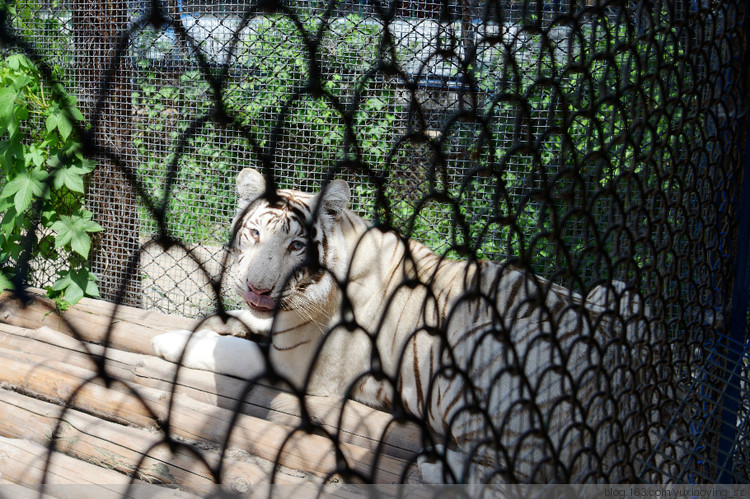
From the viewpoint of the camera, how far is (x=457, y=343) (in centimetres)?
80

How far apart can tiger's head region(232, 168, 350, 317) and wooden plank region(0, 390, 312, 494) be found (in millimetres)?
261

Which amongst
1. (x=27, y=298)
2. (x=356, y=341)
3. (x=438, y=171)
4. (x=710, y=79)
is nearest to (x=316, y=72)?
(x=438, y=171)

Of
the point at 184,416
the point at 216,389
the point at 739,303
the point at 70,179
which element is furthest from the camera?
the point at 216,389

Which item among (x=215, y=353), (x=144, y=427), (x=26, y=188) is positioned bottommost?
(x=215, y=353)

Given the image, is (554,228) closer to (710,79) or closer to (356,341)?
(710,79)

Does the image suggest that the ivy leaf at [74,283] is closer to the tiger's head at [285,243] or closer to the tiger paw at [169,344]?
the tiger paw at [169,344]

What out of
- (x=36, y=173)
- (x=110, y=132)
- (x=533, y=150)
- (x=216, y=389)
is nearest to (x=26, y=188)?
(x=36, y=173)

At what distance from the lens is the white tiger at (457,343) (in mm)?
532

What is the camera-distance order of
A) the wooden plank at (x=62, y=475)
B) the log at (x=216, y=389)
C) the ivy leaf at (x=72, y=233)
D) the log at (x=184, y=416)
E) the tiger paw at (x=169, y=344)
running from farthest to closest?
the tiger paw at (x=169, y=344), the log at (x=216, y=389), the log at (x=184, y=416), the wooden plank at (x=62, y=475), the ivy leaf at (x=72, y=233)

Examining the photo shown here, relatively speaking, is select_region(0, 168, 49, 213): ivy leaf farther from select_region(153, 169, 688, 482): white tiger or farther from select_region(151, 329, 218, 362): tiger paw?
select_region(151, 329, 218, 362): tiger paw

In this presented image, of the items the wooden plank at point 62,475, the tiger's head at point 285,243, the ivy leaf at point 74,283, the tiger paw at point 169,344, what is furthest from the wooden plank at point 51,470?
the tiger paw at point 169,344

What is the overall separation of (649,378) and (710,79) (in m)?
Answer: 0.55

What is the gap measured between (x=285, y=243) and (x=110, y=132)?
270 mm

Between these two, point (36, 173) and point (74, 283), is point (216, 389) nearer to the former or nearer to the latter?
point (74, 283)
